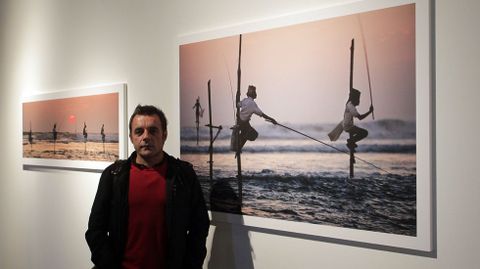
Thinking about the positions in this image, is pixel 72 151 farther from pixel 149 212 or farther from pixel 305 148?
pixel 305 148

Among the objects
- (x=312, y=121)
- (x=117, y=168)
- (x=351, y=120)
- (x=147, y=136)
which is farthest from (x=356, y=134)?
(x=117, y=168)

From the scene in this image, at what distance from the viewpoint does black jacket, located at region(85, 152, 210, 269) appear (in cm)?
161

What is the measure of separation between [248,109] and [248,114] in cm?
2

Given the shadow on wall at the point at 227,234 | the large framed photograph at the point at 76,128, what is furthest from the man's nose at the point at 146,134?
the large framed photograph at the point at 76,128

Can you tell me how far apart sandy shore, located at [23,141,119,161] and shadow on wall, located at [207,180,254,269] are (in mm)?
731

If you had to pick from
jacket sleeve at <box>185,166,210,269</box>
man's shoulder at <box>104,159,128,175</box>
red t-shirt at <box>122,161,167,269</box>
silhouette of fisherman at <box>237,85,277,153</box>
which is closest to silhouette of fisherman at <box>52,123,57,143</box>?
man's shoulder at <box>104,159,128,175</box>

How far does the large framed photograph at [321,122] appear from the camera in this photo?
1.25 m

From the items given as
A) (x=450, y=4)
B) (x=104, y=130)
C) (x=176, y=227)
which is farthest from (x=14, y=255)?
(x=450, y=4)

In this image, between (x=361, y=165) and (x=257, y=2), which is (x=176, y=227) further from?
(x=257, y=2)

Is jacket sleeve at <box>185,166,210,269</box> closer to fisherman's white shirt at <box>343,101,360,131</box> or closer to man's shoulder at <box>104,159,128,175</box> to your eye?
man's shoulder at <box>104,159,128,175</box>

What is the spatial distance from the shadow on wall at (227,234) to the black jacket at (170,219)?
3.5 inches

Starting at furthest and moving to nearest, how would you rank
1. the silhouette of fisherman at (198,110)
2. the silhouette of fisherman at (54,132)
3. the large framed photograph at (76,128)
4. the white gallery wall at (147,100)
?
the silhouette of fisherman at (54,132), the large framed photograph at (76,128), the silhouette of fisherman at (198,110), the white gallery wall at (147,100)

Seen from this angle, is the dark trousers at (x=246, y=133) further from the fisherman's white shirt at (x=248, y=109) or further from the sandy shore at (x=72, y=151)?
the sandy shore at (x=72, y=151)

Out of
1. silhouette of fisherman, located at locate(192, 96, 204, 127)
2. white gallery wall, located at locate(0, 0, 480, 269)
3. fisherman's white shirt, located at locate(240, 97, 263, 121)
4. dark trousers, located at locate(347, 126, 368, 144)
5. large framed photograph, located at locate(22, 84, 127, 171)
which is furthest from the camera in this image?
large framed photograph, located at locate(22, 84, 127, 171)
